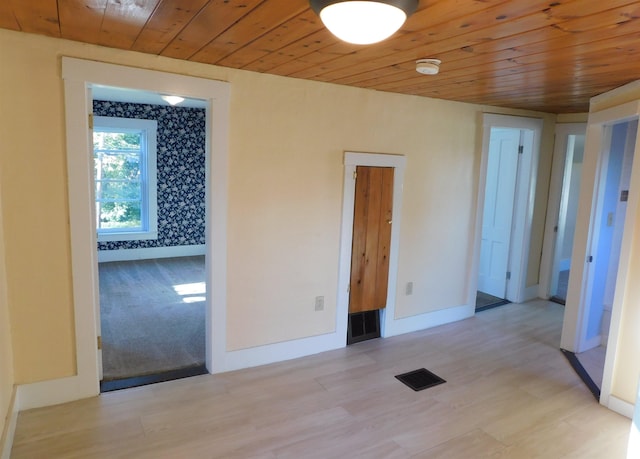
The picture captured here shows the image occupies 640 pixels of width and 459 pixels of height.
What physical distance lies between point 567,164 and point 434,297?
96.3 inches

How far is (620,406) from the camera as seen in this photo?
2.81 metres

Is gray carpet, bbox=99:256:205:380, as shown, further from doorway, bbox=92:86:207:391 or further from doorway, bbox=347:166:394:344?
doorway, bbox=347:166:394:344

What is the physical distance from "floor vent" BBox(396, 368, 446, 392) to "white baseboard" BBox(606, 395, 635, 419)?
108 cm

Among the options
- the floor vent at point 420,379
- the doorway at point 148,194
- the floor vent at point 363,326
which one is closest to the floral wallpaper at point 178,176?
the doorway at point 148,194

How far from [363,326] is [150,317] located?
83.0 inches

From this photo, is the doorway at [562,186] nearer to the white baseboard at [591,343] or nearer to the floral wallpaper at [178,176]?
the white baseboard at [591,343]

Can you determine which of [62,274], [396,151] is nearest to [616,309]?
[396,151]

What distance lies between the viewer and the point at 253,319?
3.21m

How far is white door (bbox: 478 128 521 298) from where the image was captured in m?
5.00

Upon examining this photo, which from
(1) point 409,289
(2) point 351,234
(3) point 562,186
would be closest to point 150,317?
(2) point 351,234

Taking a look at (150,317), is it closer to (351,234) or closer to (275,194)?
(275,194)

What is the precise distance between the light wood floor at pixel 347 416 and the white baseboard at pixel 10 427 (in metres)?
0.05

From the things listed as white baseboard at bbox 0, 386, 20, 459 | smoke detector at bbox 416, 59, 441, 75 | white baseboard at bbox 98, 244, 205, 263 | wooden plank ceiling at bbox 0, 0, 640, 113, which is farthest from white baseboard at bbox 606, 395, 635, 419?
white baseboard at bbox 98, 244, 205, 263

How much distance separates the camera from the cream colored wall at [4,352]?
2195 mm
